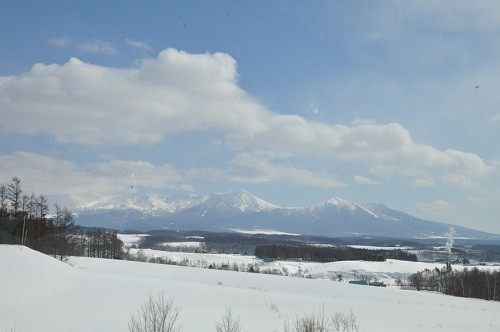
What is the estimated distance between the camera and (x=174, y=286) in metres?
46.7

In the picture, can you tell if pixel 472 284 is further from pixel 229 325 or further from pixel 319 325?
pixel 229 325

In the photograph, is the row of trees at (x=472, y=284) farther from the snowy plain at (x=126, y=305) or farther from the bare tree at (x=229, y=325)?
the bare tree at (x=229, y=325)

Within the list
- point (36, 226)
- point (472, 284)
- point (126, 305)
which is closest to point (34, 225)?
point (36, 226)

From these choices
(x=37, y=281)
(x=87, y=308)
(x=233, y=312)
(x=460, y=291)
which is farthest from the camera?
(x=460, y=291)

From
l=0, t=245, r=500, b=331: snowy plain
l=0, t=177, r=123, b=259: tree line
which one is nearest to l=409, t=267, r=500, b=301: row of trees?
l=0, t=245, r=500, b=331: snowy plain

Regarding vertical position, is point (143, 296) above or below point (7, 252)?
below

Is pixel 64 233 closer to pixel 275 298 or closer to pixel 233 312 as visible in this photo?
pixel 275 298

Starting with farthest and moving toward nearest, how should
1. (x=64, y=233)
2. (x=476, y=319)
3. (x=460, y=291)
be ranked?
1. (x=460, y=291)
2. (x=64, y=233)
3. (x=476, y=319)

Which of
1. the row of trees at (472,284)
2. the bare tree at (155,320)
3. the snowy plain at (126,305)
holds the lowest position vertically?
the row of trees at (472,284)

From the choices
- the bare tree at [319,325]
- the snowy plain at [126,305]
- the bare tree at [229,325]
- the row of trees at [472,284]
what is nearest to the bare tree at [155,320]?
the snowy plain at [126,305]

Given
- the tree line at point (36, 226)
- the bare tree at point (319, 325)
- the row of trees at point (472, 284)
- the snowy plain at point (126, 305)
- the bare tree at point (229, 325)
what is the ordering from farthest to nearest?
the row of trees at point (472, 284)
the tree line at point (36, 226)
the snowy plain at point (126, 305)
the bare tree at point (229, 325)
the bare tree at point (319, 325)

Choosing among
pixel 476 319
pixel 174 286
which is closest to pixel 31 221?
pixel 174 286

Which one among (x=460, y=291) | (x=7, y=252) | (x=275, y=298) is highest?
(x=7, y=252)

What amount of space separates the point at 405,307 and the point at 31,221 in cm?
5936
